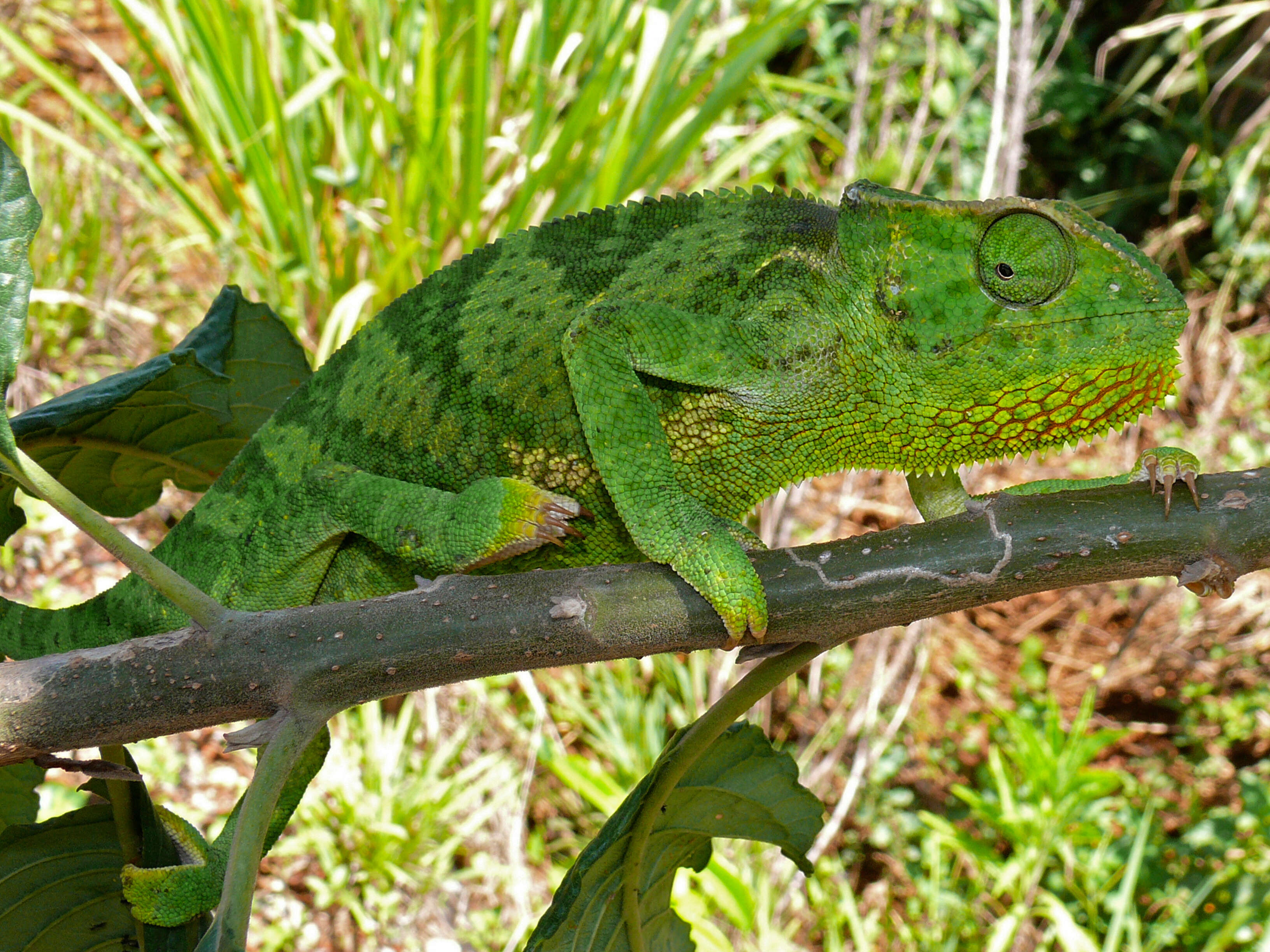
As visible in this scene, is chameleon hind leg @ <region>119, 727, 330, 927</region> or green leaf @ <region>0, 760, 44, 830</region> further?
green leaf @ <region>0, 760, 44, 830</region>

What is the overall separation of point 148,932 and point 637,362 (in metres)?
0.89

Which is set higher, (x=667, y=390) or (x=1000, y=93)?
(x=1000, y=93)

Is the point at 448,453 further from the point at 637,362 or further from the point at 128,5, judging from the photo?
the point at 128,5

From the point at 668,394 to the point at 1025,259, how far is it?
1.44ft

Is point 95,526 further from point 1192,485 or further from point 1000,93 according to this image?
point 1000,93

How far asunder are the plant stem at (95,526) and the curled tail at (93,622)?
1.67 feet

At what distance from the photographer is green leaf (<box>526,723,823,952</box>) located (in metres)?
1.20

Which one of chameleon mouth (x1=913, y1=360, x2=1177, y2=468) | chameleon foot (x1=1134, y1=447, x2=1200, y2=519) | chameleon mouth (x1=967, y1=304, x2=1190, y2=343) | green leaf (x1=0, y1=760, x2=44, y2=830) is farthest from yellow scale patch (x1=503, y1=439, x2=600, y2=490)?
green leaf (x1=0, y1=760, x2=44, y2=830)

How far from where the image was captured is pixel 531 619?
1.01 metres

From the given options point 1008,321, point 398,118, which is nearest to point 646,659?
point 398,118

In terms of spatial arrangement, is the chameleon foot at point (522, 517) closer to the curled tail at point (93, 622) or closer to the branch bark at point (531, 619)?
the branch bark at point (531, 619)

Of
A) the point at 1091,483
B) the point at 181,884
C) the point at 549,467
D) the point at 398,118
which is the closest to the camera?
the point at 1091,483

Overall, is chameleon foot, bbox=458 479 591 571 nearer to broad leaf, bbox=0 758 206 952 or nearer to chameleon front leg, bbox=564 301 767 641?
chameleon front leg, bbox=564 301 767 641

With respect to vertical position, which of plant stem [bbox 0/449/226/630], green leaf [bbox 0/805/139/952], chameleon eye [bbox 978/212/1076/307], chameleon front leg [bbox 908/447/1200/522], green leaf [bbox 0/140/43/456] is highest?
chameleon eye [bbox 978/212/1076/307]
